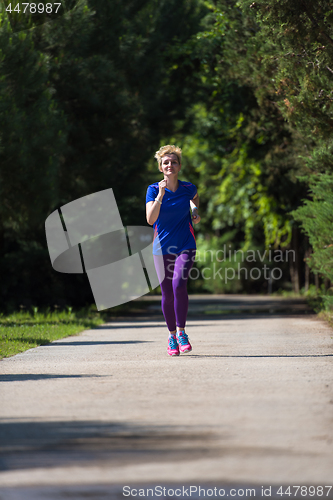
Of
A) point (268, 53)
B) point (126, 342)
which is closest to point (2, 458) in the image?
point (126, 342)

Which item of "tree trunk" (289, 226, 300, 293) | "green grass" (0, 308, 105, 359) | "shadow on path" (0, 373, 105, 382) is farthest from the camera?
"tree trunk" (289, 226, 300, 293)

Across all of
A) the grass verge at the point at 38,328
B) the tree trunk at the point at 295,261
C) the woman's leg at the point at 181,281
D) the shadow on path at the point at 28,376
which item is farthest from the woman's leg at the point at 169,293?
the tree trunk at the point at 295,261

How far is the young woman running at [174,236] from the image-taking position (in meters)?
7.01

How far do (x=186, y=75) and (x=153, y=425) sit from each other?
1605 cm

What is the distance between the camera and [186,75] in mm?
18938

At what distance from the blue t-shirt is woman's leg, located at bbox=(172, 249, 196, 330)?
0.28 ft

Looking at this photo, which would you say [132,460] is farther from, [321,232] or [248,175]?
[248,175]

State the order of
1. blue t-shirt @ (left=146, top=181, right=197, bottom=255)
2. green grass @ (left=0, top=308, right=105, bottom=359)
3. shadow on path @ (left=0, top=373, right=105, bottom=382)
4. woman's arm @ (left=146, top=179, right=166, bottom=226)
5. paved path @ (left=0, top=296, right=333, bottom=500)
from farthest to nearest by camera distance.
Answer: green grass @ (left=0, top=308, right=105, bottom=359) < blue t-shirt @ (left=146, top=181, right=197, bottom=255) < woman's arm @ (left=146, top=179, right=166, bottom=226) < shadow on path @ (left=0, top=373, right=105, bottom=382) < paved path @ (left=0, top=296, right=333, bottom=500)

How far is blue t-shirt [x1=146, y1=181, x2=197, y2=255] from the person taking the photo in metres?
7.05

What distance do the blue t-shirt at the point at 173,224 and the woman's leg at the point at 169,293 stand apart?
0.39 ft

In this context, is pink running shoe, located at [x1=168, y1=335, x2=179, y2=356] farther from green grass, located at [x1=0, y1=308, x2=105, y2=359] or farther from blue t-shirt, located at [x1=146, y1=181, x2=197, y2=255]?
green grass, located at [x1=0, y1=308, x2=105, y2=359]

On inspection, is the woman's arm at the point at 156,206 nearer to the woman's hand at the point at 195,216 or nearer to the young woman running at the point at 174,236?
the young woman running at the point at 174,236

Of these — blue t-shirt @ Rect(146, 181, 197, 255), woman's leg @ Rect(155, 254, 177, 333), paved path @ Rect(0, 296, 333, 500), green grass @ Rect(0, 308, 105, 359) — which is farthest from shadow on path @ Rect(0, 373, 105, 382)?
blue t-shirt @ Rect(146, 181, 197, 255)

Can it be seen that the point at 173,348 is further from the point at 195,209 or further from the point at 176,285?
the point at 195,209
